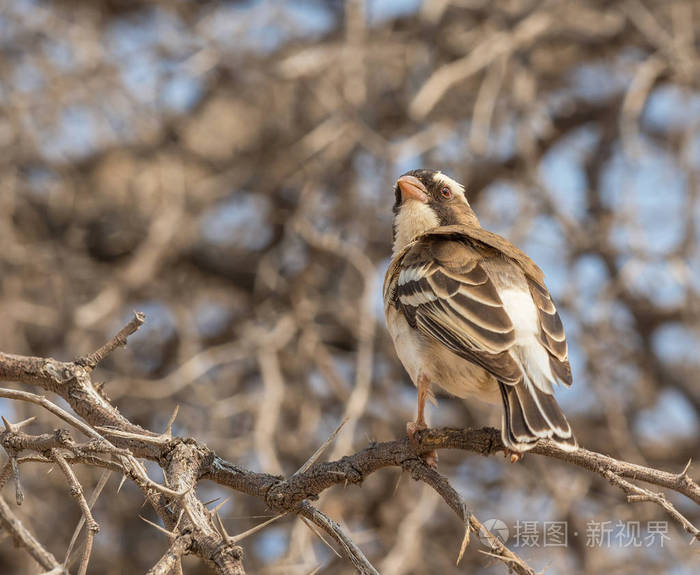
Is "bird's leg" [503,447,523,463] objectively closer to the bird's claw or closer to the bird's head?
the bird's claw

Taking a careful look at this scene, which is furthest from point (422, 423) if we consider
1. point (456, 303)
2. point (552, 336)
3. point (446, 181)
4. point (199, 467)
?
point (446, 181)

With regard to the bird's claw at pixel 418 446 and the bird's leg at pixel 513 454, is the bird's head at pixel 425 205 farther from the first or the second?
the bird's leg at pixel 513 454

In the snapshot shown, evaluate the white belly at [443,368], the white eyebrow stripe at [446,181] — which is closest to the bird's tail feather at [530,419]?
the white belly at [443,368]

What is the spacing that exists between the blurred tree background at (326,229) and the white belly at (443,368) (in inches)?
41.2

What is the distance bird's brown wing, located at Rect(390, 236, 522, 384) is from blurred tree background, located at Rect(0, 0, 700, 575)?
1083 millimetres

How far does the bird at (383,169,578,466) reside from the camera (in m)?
3.26

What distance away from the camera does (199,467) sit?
2656 mm

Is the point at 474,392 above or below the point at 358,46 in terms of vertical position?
below

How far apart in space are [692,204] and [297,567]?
3.33m

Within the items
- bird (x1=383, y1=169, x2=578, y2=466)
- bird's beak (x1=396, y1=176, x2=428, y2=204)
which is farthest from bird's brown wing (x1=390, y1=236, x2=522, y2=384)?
bird's beak (x1=396, y1=176, x2=428, y2=204)

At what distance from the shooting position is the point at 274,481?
2752 millimetres

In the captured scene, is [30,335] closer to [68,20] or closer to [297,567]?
[68,20]

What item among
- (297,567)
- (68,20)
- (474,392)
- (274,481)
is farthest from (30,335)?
(274,481)

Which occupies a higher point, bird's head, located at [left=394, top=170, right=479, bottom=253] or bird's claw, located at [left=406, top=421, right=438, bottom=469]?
bird's head, located at [left=394, top=170, right=479, bottom=253]
